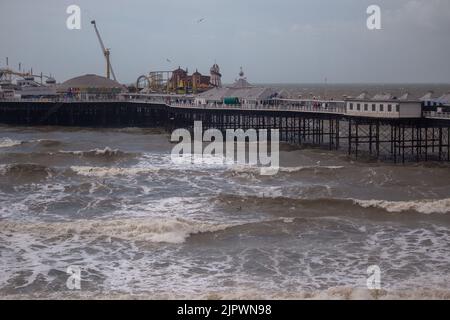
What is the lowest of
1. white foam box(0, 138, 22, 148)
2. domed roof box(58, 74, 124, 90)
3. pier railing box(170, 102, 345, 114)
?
white foam box(0, 138, 22, 148)

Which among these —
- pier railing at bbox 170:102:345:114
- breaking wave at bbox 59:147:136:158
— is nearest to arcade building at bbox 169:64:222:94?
pier railing at bbox 170:102:345:114

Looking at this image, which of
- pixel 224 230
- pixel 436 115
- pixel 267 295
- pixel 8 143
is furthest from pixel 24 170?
pixel 267 295

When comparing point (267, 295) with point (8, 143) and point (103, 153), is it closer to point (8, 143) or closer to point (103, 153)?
point (103, 153)

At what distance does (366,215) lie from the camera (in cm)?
2870

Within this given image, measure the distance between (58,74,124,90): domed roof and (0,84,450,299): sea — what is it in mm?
45039

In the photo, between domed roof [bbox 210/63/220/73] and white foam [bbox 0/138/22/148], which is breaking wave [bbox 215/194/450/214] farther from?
domed roof [bbox 210/63/220/73]

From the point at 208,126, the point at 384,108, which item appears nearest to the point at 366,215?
the point at 384,108

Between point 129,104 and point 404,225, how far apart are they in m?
53.7

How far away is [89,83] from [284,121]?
28690mm

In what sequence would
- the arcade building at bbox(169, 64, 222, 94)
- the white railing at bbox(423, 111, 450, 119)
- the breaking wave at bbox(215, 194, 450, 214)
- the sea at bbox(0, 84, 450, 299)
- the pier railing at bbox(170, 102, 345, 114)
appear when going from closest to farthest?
1. the sea at bbox(0, 84, 450, 299)
2. the breaking wave at bbox(215, 194, 450, 214)
3. the white railing at bbox(423, 111, 450, 119)
4. the pier railing at bbox(170, 102, 345, 114)
5. the arcade building at bbox(169, 64, 222, 94)

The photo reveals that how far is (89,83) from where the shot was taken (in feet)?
294

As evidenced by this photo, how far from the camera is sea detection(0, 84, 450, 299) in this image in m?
19.6

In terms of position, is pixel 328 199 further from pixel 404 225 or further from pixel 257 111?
pixel 257 111

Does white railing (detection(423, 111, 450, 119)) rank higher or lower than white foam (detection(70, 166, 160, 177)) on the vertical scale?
higher
